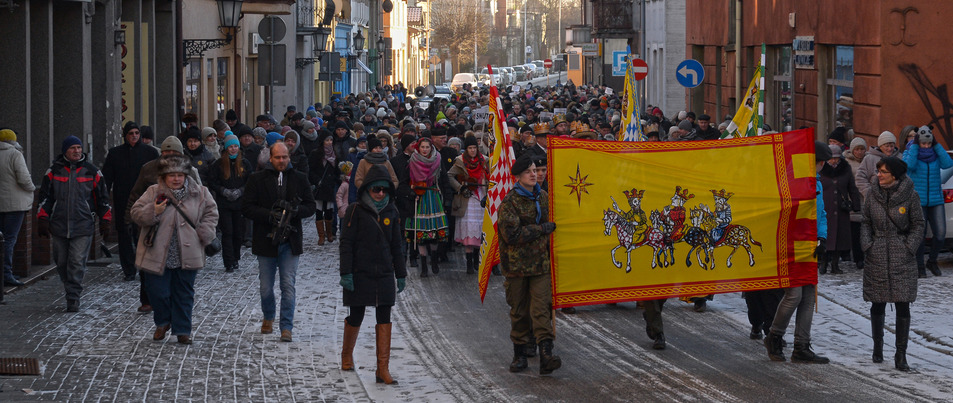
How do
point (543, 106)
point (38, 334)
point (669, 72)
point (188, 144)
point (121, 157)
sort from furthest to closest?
point (669, 72) < point (543, 106) < point (188, 144) < point (121, 157) < point (38, 334)

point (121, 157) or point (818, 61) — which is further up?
point (818, 61)

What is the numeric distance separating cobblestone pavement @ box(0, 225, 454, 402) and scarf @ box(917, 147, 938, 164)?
6.94m

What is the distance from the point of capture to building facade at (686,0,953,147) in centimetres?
1977

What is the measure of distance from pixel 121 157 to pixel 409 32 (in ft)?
277

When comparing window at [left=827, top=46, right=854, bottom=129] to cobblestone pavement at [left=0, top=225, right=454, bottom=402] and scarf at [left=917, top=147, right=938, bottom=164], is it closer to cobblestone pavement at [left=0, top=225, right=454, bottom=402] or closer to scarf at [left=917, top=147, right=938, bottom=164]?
scarf at [left=917, top=147, right=938, bottom=164]

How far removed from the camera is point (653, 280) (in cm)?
1090

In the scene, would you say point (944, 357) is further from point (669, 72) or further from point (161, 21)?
point (669, 72)

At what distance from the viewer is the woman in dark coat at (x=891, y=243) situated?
10.6 m

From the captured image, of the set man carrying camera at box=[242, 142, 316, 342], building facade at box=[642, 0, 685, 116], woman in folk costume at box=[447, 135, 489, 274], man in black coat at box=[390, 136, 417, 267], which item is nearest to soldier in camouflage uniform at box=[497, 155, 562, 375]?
man carrying camera at box=[242, 142, 316, 342]

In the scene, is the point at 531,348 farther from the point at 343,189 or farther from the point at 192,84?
the point at 192,84

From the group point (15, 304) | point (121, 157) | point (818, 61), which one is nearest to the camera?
point (15, 304)

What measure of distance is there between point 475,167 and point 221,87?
1658 centimetres

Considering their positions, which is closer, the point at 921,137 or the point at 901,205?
the point at 901,205

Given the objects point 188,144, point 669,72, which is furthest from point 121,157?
point 669,72
